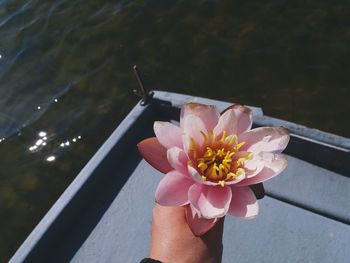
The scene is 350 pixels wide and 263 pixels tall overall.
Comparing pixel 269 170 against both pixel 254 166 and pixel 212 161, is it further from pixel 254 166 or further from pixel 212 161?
pixel 212 161

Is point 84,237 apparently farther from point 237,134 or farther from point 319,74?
point 319,74

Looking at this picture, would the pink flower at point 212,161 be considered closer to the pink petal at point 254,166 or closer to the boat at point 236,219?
the pink petal at point 254,166

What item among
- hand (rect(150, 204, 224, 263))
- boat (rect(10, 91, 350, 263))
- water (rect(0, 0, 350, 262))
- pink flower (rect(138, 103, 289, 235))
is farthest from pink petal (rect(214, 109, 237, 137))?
water (rect(0, 0, 350, 262))

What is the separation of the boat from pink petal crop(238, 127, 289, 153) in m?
1.49

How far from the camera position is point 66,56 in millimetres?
6766

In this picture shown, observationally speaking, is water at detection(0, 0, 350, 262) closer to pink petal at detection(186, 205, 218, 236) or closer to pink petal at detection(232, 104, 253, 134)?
pink petal at detection(232, 104, 253, 134)

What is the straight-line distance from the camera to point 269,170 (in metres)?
1.65

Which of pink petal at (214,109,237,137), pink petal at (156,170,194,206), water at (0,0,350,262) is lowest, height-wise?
water at (0,0,350,262)

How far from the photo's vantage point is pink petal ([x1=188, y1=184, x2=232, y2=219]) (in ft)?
5.16

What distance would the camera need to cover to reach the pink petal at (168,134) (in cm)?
172

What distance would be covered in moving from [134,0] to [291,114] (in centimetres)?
348

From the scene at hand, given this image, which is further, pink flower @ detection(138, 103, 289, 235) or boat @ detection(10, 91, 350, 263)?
boat @ detection(10, 91, 350, 263)

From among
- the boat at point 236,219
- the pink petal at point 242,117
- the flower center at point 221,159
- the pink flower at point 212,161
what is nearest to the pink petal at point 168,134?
the pink flower at point 212,161

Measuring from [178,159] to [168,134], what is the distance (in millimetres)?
139
